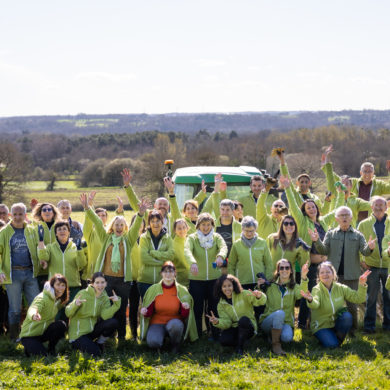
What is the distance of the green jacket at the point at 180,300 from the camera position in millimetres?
7191

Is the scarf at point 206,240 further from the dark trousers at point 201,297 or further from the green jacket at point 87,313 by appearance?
the green jacket at point 87,313

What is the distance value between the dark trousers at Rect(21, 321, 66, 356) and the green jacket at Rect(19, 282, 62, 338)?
0.06 m

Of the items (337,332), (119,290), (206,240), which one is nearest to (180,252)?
(206,240)

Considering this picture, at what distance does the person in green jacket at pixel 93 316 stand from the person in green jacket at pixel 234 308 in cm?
139

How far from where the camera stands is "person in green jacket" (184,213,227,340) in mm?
7453

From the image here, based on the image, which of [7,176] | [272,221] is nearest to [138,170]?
[7,176]

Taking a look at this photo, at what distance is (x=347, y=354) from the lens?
6.80 m

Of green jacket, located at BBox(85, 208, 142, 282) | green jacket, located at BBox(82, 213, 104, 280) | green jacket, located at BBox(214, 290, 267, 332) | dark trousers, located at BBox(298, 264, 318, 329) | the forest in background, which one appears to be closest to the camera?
green jacket, located at BBox(214, 290, 267, 332)

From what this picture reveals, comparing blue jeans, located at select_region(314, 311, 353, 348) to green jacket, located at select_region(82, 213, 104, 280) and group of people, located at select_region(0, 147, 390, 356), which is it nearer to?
group of people, located at select_region(0, 147, 390, 356)

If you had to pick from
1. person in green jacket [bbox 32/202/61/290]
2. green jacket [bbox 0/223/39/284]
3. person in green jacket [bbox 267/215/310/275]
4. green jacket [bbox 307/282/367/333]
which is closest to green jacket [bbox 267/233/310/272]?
person in green jacket [bbox 267/215/310/275]

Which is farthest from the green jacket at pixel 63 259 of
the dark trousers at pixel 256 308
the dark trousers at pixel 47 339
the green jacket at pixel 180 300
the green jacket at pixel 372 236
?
the green jacket at pixel 372 236

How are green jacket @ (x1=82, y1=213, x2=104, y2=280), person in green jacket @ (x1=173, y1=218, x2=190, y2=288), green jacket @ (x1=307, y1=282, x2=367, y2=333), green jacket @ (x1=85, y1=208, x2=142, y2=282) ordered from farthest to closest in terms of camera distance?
green jacket @ (x1=82, y1=213, x2=104, y2=280) → person in green jacket @ (x1=173, y1=218, x2=190, y2=288) → green jacket @ (x1=85, y1=208, x2=142, y2=282) → green jacket @ (x1=307, y1=282, x2=367, y2=333)

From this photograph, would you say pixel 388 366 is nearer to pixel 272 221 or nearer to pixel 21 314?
pixel 272 221

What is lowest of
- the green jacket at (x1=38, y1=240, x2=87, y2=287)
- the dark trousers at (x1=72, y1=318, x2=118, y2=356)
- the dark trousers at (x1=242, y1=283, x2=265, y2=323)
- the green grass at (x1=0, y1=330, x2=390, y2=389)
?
the green grass at (x1=0, y1=330, x2=390, y2=389)
